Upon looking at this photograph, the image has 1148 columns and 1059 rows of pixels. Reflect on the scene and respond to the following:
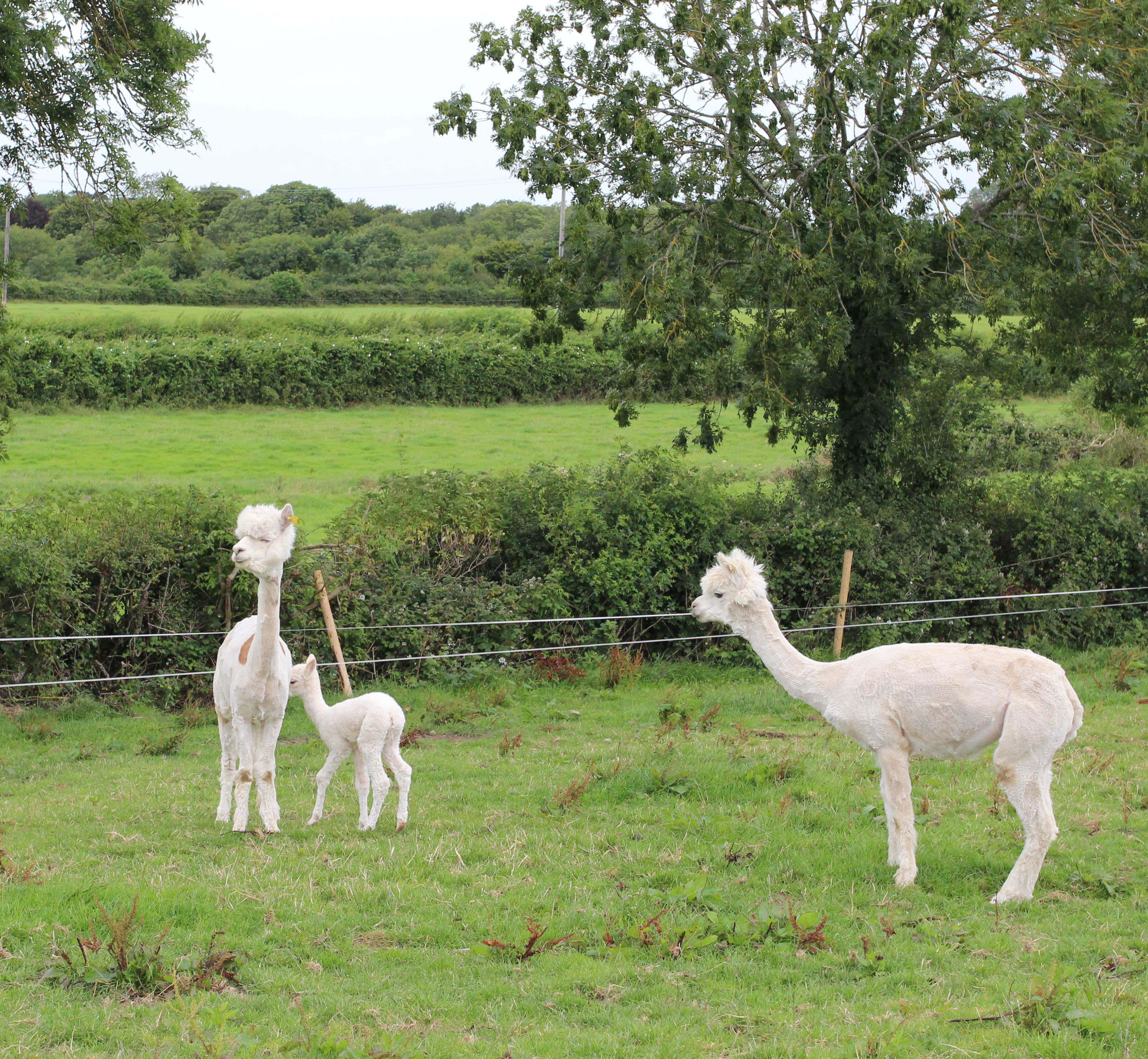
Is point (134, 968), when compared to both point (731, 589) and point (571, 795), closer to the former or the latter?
point (571, 795)

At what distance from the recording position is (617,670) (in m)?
15.9

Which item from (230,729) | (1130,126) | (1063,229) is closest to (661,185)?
(1063,229)

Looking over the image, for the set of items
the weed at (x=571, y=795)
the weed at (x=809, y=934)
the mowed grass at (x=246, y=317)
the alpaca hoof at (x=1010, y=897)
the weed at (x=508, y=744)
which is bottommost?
the weed at (x=508, y=744)

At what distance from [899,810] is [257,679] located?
481 centimetres

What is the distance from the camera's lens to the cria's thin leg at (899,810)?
770 centimetres

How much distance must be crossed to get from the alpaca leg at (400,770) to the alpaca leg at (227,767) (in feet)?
4.23

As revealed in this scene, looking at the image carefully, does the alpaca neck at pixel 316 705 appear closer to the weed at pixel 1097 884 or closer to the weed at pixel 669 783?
the weed at pixel 669 783

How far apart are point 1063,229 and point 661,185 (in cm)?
533

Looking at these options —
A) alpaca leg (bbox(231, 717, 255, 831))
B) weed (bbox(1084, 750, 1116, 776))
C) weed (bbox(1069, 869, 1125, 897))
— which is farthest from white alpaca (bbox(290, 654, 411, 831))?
weed (bbox(1084, 750, 1116, 776))

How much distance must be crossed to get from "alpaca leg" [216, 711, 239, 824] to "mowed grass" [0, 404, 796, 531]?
12.2 meters

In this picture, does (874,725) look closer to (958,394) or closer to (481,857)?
(481,857)

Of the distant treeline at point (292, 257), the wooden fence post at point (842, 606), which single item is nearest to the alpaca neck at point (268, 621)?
the wooden fence post at point (842, 606)

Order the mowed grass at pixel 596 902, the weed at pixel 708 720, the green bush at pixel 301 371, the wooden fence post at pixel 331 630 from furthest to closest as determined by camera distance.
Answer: the green bush at pixel 301 371
the wooden fence post at pixel 331 630
the weed at pixel 708 720
the mowed grass at pixel 596 902

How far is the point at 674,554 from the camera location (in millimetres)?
17453
